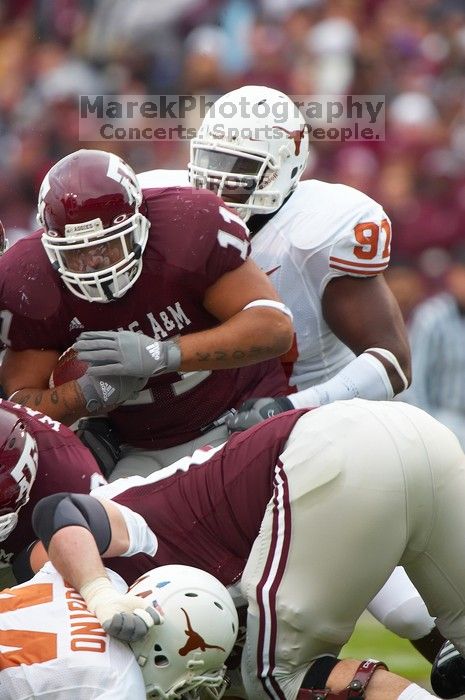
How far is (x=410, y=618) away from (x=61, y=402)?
1.15 metres

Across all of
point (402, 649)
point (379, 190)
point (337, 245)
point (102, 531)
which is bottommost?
point (402, 649)

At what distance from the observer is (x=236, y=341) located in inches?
147

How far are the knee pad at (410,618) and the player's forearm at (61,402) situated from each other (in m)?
1.04

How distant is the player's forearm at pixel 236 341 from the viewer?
12.2 ft

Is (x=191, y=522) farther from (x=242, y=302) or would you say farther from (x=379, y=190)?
(x=379, y=190)

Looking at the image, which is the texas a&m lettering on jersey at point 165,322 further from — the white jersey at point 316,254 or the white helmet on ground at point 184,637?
the white helmet on ground at point 184,637

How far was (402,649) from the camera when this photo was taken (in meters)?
5.05

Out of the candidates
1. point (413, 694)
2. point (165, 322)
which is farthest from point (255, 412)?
point (413, 694)

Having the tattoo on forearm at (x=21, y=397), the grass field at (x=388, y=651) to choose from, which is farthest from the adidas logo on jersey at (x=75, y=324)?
the grass field at (x=388, y=651)

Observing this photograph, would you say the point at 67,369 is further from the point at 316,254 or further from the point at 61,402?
the point at 316,254

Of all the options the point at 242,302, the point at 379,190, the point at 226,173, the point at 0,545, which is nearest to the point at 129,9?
the point at 379,190

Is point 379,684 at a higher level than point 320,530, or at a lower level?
lower

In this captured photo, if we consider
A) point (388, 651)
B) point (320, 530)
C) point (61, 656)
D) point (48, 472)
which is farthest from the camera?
point (388, 651)

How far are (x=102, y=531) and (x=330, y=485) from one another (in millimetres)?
515
